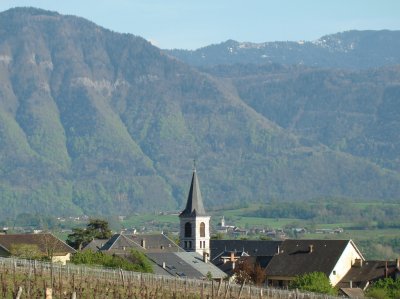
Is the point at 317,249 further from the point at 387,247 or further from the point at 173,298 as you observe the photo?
the point at 387,247

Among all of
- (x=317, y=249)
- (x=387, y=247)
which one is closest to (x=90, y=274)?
(x=317, y=249)

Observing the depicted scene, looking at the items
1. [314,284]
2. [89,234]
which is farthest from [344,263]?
[89,234]

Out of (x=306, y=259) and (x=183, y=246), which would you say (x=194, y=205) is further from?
(x=306, y=259)

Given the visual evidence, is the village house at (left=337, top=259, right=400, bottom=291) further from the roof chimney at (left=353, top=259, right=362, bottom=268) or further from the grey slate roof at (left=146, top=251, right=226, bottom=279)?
the grey slate roof at (left=146, top=251, right=226, bottom=279)

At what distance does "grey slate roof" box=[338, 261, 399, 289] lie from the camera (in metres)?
102

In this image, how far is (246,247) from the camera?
137 m

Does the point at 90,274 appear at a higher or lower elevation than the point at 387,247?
higher

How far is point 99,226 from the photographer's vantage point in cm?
14275

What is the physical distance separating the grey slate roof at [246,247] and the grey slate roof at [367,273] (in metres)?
22.7

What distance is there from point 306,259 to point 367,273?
662 cm

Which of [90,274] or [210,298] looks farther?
[90,274]

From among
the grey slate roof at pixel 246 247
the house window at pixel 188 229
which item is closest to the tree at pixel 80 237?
the house window at pixel 188 229

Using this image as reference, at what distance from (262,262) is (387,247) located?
268ft

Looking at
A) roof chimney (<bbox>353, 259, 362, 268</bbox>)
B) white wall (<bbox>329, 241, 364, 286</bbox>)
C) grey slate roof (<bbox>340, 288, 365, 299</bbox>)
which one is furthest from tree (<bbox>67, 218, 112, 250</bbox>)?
grey slate roof (<bbox>340, 288, 365, 299</bbox>)
